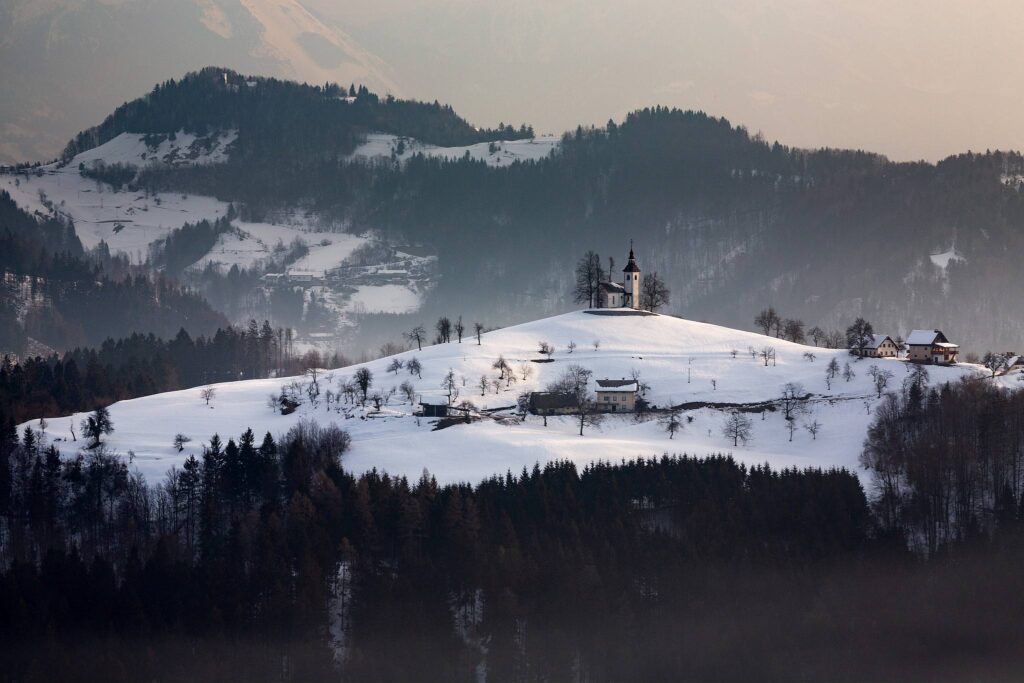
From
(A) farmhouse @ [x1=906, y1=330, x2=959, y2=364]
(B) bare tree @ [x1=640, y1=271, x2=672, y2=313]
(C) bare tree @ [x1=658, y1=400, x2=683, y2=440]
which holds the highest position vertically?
(B) bare tree @ [x1=640, y1=271, x2=672, y2=313]

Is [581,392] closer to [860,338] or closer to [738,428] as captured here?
[738,428]

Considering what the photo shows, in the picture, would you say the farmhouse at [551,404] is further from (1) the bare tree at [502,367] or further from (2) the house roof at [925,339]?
(2) the house roof at [925,339]

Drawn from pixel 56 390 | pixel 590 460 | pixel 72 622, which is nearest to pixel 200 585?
pixel 72 622

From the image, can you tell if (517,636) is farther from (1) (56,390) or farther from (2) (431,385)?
(1) (56,390)

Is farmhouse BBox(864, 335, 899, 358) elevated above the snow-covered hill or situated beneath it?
elevated above

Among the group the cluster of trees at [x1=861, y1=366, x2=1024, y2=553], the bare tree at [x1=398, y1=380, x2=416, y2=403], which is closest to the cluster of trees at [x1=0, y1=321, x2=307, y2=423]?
the bare tree at [x1=398, y1=380, x2=416, y2=403]

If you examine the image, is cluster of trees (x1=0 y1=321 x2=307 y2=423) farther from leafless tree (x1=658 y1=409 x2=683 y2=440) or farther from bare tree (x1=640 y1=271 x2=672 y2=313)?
leafless tree (x1=658 y1=409 x2=683 y2=440)

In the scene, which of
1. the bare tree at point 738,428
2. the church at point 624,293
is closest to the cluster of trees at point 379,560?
the bare tree at point 738,428
